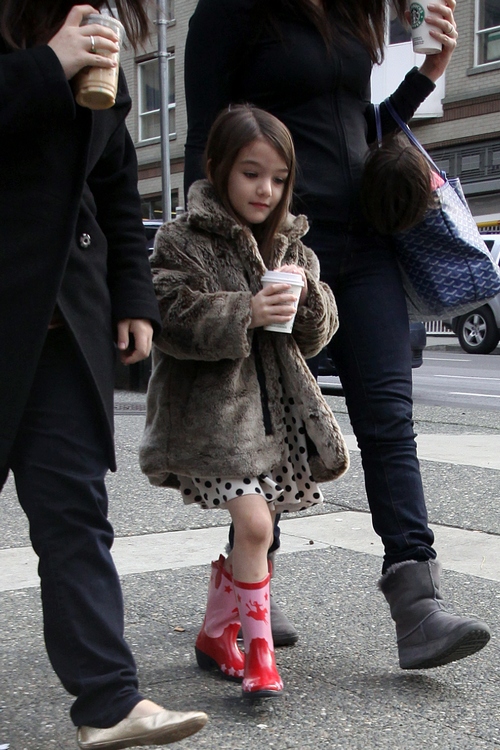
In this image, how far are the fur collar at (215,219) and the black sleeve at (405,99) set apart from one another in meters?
0.57

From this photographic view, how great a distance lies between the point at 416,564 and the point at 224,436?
2.20 ft

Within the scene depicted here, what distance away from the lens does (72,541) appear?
219 centimetres

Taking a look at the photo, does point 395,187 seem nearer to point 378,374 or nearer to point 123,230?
point 378,374

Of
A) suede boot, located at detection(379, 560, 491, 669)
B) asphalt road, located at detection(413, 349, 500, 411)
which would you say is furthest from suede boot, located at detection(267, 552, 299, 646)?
asphalt road, located at detection(413, 349, 500, 411)

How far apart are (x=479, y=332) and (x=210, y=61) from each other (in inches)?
675

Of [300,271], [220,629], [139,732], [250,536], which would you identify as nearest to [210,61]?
[300,271]

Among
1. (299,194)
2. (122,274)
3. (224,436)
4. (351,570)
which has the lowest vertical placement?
(351,570)

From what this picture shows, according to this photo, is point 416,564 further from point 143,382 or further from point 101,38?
point 143,382

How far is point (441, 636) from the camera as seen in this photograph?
272cm

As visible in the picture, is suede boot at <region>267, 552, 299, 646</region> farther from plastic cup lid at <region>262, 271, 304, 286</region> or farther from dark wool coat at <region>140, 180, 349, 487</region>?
plastic cup lid at <region>262, 271, 304, 286</region>

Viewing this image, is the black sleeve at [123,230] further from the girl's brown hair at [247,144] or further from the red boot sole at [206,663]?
the red boot sole at [206,663]

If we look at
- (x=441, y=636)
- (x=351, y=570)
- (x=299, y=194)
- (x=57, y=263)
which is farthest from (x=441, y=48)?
(x=351, y=570)

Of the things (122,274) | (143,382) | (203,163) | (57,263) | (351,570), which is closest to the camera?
(57,263)

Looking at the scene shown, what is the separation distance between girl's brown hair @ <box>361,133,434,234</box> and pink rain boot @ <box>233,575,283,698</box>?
1050 mm
